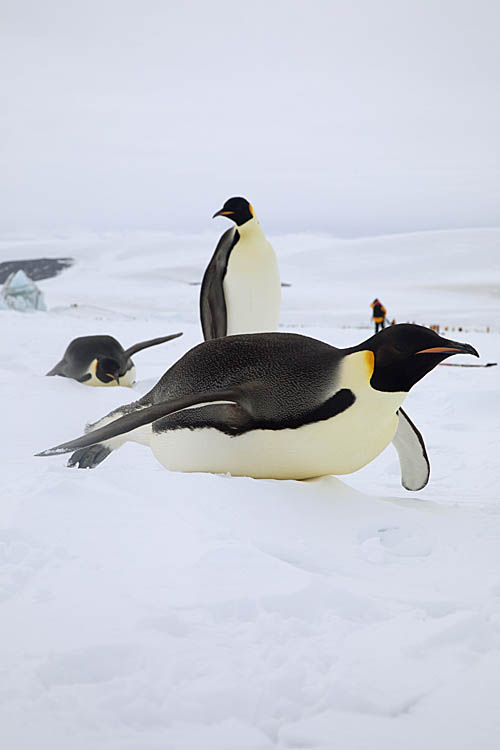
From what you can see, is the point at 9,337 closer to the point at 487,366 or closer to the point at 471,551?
the point at 487,366

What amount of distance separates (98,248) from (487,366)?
3667 centimetres

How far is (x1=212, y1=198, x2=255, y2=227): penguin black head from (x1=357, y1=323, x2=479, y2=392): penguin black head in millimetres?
2485

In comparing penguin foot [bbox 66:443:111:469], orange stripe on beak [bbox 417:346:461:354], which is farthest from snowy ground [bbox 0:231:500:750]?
orange stripe on beak [bbox 417:346:461:354]

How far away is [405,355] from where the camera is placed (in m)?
2.04

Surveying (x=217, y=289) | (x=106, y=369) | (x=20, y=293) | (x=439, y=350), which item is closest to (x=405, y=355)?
(x=439, y=350)

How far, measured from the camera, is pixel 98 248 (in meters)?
40.2

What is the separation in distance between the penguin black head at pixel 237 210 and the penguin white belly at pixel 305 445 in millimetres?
2448

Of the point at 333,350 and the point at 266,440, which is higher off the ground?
the point at 333,350

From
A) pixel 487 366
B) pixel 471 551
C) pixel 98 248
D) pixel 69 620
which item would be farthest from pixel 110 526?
pixel 98 248

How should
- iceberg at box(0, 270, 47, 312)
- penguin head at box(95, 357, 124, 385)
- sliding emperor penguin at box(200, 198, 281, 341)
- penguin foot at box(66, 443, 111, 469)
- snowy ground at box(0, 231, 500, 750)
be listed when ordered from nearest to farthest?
snowy ground at box(0, 231, 500, 750) → penguin foot at box(66, 443, 111, 469) → sliding emperor penguin at box(200, 198, 281, 341) → penguin head at box(95, 357, 124, 385) → iceberg at box(0, 270, 47, 312)

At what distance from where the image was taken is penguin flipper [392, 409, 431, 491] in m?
2.50

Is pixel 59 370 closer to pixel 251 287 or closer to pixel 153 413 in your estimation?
pixel 251 287

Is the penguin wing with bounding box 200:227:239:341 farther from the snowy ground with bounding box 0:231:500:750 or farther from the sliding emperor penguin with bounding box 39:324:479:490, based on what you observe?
the sliding emperor penguin with bounding box 39:324:479:490

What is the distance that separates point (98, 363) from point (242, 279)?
1.24 meters
